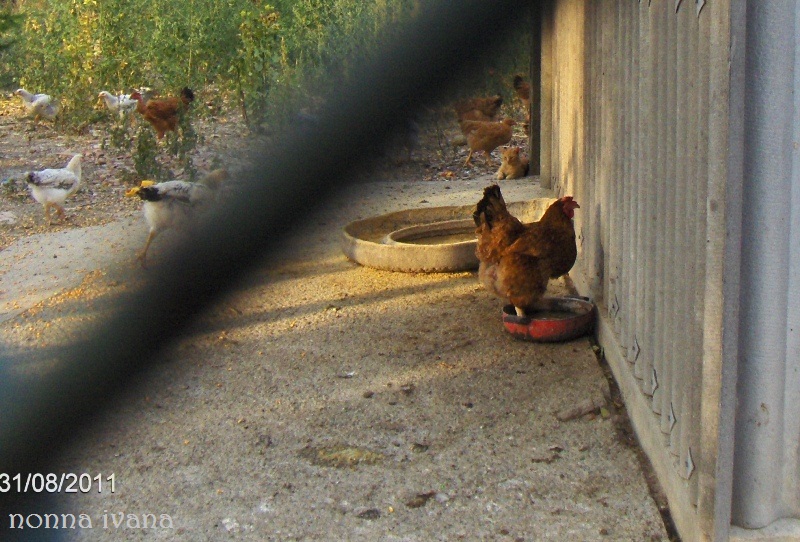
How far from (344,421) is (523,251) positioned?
138 centimetres

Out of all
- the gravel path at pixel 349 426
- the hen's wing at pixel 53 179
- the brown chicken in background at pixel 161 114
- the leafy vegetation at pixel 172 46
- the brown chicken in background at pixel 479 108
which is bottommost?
the gravel path at pixel 349 426

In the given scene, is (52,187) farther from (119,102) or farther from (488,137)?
(488,137)

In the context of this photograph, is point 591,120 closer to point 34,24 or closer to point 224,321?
point 224,321

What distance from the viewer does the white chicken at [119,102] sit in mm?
9370

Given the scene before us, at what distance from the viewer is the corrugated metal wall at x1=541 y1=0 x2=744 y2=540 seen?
1810 mm

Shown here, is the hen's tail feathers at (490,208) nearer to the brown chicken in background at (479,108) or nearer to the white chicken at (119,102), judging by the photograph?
the brown chicken in background at (479,108)

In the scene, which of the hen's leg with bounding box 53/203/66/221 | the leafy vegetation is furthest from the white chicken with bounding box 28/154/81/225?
the leafy vegetation

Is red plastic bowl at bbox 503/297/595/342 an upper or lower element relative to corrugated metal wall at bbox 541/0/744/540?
lower

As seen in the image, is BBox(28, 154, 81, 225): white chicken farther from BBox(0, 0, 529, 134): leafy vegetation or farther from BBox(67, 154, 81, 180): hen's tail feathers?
BBox(0, 0, 529, 134): leafy vegetation

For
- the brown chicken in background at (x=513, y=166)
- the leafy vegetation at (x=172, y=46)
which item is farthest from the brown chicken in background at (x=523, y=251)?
the brown chicken in background at (x=513, y=166)

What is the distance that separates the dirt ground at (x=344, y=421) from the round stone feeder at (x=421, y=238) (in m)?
0.09

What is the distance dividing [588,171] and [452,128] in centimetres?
601

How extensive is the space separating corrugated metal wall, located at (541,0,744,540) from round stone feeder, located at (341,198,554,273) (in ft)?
4.01

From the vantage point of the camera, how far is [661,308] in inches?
98.3
